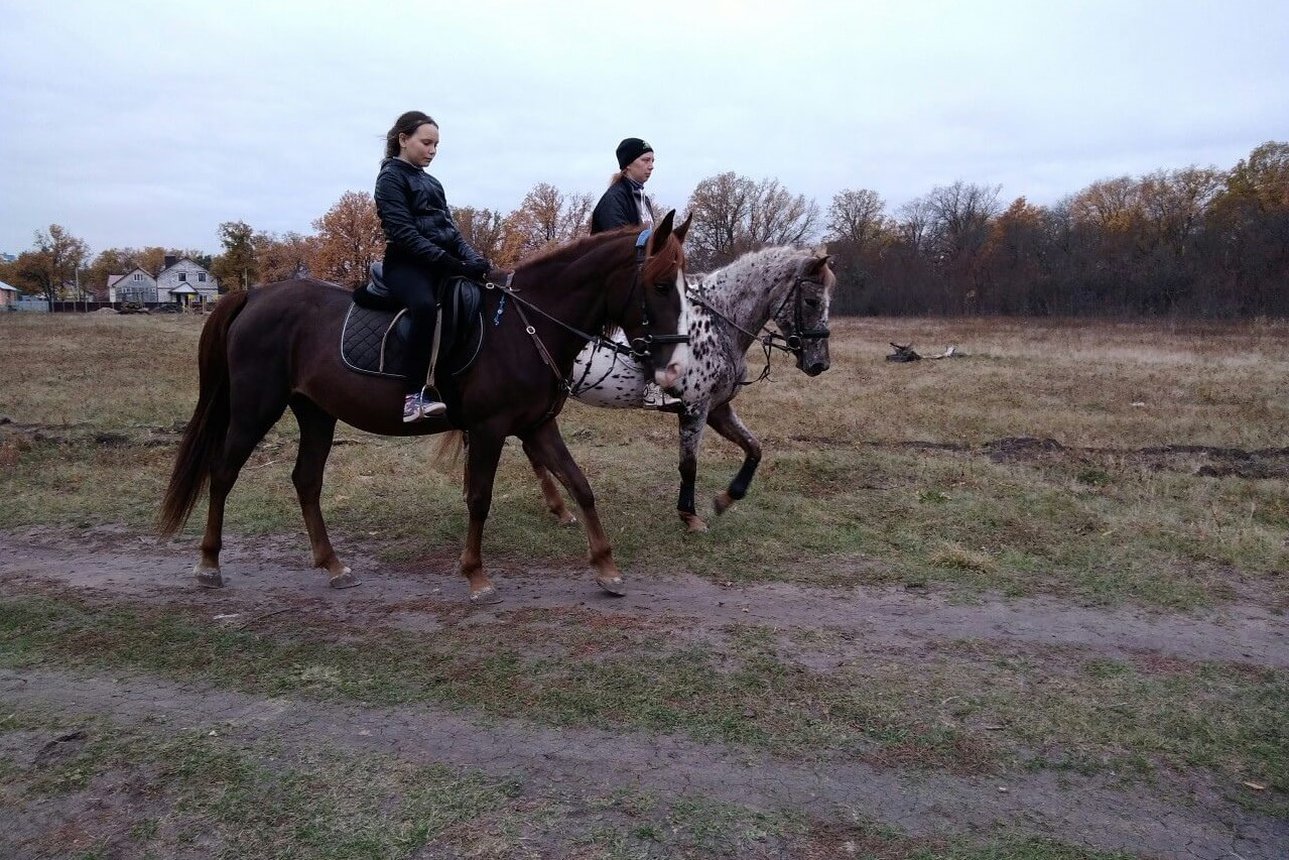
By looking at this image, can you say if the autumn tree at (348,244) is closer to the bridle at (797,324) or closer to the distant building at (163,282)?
the bridle at (797,324)

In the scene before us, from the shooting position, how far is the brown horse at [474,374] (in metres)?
5.84

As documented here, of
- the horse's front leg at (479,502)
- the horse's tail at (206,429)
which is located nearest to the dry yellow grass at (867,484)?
the horse's front leg at (479,502)

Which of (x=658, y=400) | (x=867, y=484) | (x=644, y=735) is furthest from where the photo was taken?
(x=867, y=484)

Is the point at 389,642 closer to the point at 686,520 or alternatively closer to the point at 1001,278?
the point at 686,520

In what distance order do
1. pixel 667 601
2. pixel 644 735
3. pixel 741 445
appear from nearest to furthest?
pixel 644 735 → pixel 667 601 → pixel 741 445

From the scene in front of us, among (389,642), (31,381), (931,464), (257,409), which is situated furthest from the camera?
(31,381)

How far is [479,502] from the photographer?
6.05m

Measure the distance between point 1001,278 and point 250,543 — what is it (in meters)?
59.0

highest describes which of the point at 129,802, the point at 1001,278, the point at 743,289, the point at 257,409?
the point at 1001,278

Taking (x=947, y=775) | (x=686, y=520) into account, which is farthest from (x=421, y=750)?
(x=686, y=520)

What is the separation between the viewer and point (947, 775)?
3.64 m

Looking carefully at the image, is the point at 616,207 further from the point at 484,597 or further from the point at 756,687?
the point at 756,687

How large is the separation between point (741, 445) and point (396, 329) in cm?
344

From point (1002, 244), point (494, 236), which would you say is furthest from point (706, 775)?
point (1002, 244)
